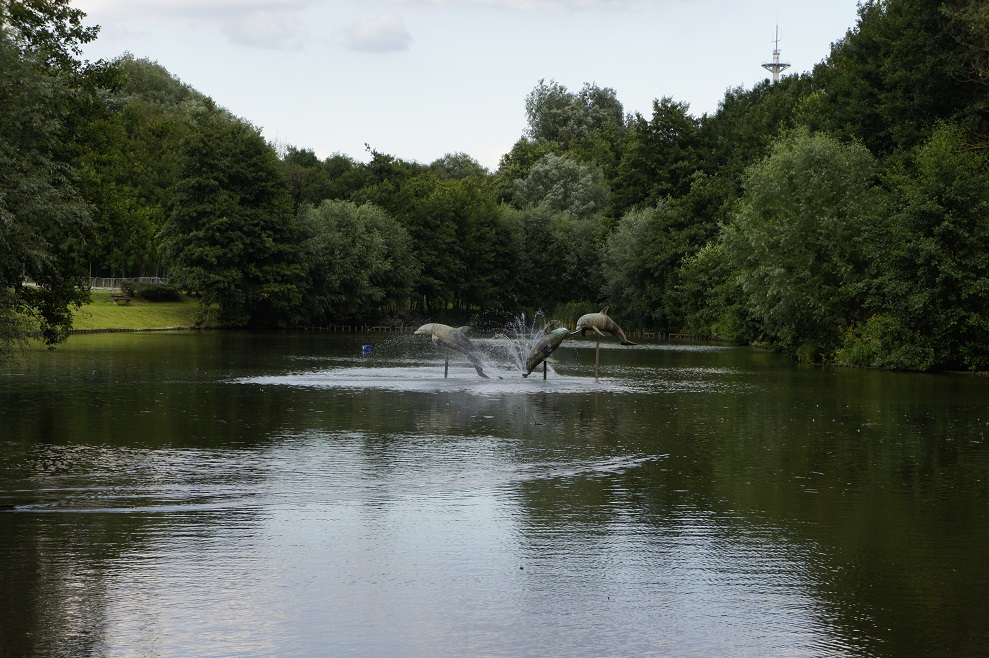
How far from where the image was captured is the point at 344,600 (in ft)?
35.2

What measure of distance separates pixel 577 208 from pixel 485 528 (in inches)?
4080

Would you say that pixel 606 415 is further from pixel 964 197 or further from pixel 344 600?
pixel 964 197

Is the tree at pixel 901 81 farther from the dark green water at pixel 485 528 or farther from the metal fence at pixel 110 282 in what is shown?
the metal fence at pixel 110 282

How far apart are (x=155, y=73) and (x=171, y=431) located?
11243 cm

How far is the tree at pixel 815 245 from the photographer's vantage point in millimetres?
53562

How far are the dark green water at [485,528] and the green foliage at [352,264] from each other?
201ft

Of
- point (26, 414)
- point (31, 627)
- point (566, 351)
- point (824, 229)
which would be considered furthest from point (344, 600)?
point (566, 351)

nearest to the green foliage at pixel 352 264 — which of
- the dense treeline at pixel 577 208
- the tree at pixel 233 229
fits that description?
the dense treeline at pixel 577 208

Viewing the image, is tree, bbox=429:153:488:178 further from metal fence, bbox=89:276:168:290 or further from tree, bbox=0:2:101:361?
tree, bbox=0:2:101:361

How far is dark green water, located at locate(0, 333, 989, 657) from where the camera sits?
9828mm

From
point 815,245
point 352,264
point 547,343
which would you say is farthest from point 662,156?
point 547,343

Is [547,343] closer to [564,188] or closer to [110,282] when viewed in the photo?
[110,282]

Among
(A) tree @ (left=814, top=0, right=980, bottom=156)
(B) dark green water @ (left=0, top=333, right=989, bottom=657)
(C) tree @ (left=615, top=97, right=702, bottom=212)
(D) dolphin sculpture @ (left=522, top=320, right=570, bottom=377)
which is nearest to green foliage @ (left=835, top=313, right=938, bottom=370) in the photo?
(A) tree @ (left=814, top=0, right=980, bottom=156)

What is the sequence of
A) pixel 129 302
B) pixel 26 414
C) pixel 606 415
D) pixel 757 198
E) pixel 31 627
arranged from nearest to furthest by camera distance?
pixel 31 627
pixel 26 414
pixel 606 415
pixel 757 198
pixel 129 302
